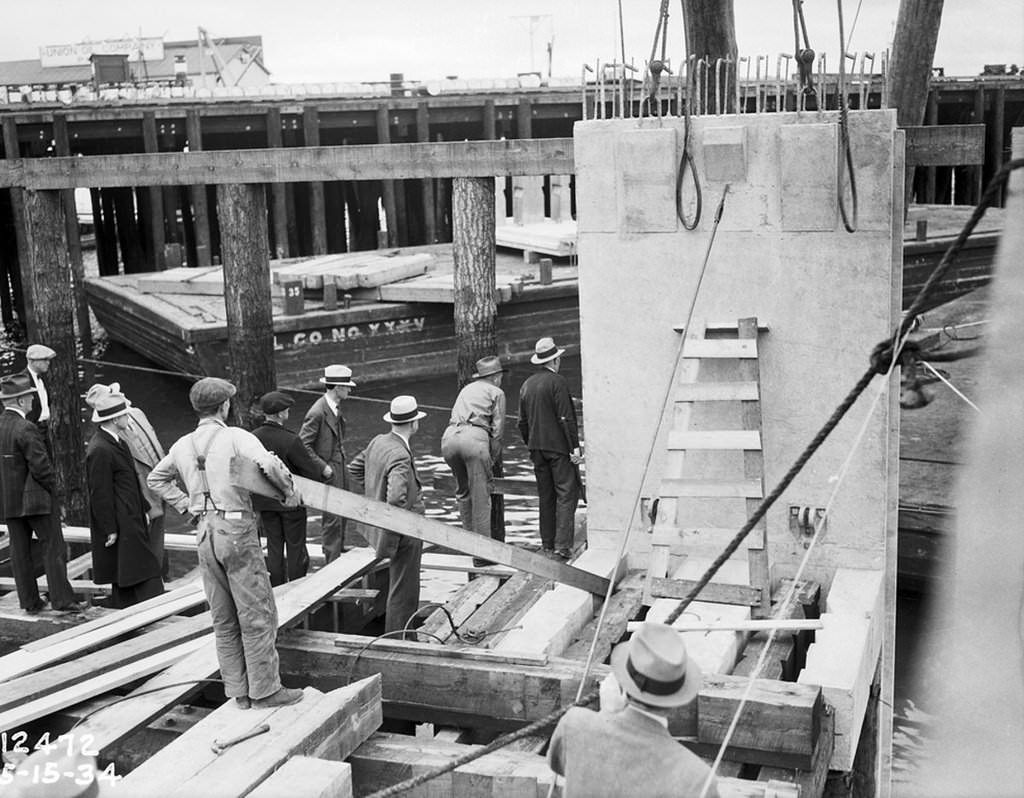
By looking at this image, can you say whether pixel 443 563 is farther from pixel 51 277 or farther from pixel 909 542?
pixel 51 277

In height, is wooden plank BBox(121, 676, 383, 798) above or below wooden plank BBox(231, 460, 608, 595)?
below

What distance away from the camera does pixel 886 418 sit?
720cm

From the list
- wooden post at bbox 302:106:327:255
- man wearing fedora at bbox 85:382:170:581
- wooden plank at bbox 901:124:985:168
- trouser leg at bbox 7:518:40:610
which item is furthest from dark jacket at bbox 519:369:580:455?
wooden post at bbox 302:106:327:255

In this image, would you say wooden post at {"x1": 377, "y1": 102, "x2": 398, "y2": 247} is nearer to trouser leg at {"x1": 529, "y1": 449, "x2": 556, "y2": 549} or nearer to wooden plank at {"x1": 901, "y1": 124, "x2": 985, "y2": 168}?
trouser leg at {"x1": 529, "y1": 449, "x2": 556, "y2": 549}

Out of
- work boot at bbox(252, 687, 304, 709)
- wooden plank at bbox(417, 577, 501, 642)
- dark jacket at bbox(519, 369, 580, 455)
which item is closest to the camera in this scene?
work boot at bbox(252, 687, 304, 709)

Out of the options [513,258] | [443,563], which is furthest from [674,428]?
[513,258]

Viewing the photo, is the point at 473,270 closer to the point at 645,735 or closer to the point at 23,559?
the point at 23,559

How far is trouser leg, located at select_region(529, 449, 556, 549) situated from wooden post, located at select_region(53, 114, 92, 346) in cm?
1646

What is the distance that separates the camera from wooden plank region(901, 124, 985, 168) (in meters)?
7.77

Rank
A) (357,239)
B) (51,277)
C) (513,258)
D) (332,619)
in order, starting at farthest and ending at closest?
(357,239) < (513,258) < (51,277) < (332,619)

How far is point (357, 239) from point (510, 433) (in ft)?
47.5

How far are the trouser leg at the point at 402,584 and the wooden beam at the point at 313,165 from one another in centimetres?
444

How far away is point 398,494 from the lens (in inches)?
287

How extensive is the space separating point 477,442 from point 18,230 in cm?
1545
